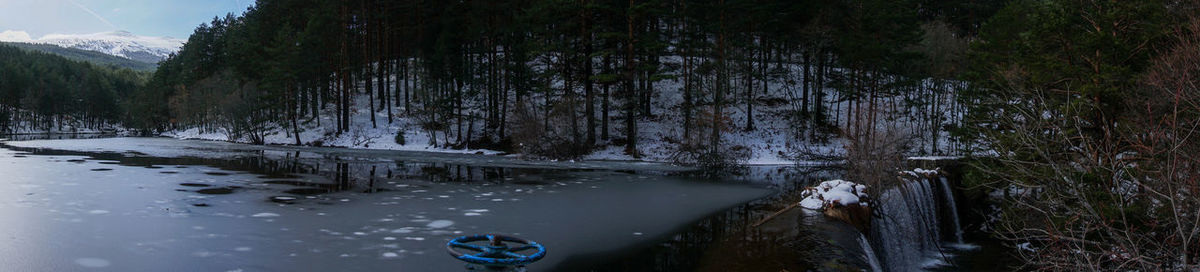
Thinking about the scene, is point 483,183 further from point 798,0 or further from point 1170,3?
point 798,0

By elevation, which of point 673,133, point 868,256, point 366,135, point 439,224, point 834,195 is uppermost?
point 673,133

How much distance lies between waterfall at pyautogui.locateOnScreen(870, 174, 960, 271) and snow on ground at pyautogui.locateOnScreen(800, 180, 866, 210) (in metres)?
0.71

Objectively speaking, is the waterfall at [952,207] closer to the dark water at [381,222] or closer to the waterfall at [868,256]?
the dark water at [381,222]

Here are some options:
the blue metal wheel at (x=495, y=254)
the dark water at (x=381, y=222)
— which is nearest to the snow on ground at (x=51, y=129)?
the dark water at (x=381, y=222)

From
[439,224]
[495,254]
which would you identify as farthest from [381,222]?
[495,254]

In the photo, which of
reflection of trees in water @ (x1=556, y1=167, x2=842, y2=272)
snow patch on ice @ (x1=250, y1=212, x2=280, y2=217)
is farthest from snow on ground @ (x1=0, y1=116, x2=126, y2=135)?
reflection of trees in water @ (x1=556, y1=167, x2=842, y2=272)

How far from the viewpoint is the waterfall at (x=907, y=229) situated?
12.2 metres

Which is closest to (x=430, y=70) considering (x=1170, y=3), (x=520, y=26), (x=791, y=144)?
(x=520, y=26)

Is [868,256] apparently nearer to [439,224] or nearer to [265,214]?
[439,224]

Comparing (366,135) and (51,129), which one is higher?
(366,135)

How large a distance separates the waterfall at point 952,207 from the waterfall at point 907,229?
1.26 metres

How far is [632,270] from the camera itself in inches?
318

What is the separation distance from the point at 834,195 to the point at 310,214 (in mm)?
10466

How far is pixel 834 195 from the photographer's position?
11.8 m
